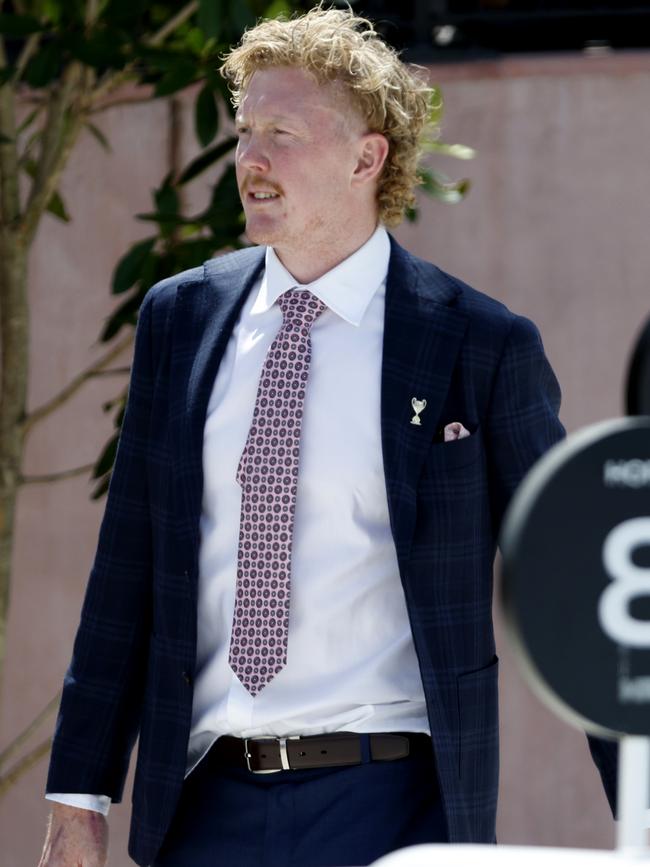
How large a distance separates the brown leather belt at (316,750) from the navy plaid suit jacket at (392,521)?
2.9 inches

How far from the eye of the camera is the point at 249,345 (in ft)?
8.86

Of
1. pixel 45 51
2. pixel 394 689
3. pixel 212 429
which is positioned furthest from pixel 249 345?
pixel 45 51

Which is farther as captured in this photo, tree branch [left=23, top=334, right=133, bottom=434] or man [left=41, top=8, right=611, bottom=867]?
tree branch [left=23, top=334, right=133, bottom=434]

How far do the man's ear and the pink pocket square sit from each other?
432 mm

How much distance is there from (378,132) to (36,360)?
192 cm

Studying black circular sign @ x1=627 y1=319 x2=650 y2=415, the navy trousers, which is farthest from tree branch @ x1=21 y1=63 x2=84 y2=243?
black circular sign @ x1=627 y1=319 x2=650 y2=415

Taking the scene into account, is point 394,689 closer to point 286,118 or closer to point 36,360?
point 286,118

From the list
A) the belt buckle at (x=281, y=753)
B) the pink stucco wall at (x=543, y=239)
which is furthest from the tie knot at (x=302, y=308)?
the pink stucco wall at (x=543, y=239)

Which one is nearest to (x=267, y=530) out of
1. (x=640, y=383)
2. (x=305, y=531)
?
(x=305, y=531)

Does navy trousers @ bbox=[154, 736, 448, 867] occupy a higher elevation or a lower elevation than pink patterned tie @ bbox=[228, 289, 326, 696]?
lower

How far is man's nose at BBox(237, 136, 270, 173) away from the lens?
2.63 metres

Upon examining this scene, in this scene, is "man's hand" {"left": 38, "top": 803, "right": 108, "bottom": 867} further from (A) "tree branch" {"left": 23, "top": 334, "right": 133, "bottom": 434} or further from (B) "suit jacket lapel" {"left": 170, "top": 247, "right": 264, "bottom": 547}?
(A) "tree branch" {"left": 23, "top": 334, "right": 133, "bottom": 434}

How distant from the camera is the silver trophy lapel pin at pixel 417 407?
101 inches

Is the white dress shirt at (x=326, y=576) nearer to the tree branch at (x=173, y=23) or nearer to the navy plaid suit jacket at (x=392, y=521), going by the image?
the navy plaid suit jacket at (x=392, y=521)
